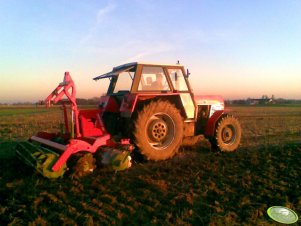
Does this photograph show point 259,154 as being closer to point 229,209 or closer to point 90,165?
point 229,209

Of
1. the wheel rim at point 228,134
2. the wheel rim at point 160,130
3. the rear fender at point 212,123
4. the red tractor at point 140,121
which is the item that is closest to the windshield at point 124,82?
the red tractor at point 140,121

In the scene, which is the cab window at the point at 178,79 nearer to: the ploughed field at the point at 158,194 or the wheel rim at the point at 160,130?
the wheel rim at the point at 160,130

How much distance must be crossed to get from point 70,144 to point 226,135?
14.5 ft

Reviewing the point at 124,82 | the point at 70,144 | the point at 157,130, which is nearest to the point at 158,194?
the point at 70,144

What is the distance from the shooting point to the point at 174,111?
7066mm

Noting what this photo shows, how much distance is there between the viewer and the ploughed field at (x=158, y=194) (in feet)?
13.4

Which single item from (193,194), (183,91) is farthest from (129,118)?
(193,194)

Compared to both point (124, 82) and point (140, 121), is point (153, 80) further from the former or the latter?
point (140, 121)

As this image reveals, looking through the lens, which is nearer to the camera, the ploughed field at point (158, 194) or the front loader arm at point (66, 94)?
the ploughed field at point (158, 194)

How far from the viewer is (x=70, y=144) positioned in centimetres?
558

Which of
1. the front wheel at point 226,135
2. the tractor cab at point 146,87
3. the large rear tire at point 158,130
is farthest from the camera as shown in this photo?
the front wheel at point 226,135

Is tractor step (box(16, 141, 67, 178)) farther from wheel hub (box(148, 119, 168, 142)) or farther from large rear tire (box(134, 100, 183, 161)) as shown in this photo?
wheel hub (box(148, 119, 168, 142))

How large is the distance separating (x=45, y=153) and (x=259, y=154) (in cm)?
497

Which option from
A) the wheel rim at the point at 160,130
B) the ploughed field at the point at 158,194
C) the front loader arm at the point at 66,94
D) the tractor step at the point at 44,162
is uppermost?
the front loader arm at the point at 66,94
